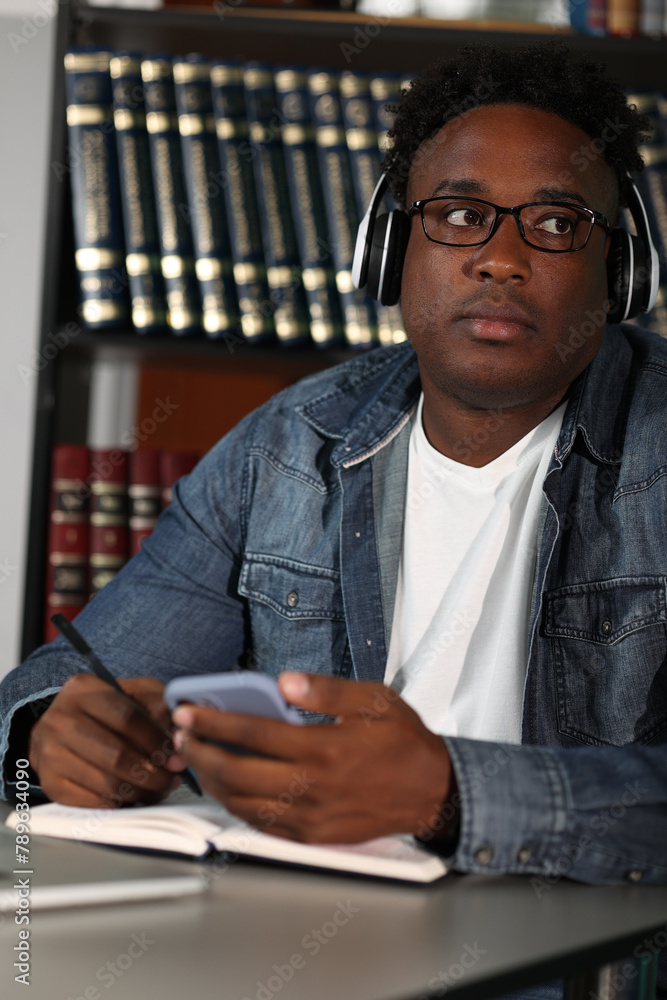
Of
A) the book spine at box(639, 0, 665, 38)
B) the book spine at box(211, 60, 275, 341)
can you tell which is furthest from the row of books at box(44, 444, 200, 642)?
the book spine at box(639, 0, 665, 38)

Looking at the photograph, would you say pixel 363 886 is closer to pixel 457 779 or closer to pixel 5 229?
pixel 457 779

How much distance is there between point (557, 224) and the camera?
1.10m

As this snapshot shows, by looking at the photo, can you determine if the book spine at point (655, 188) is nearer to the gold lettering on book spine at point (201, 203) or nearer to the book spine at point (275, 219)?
the book spine at point (275, 219)

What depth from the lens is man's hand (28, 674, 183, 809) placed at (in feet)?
2.56

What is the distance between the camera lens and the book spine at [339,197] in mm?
1588

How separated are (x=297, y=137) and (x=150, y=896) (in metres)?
1.31

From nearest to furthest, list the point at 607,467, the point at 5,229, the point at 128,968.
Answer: the point at 128,968
the point at 607,467
the point at 5,229

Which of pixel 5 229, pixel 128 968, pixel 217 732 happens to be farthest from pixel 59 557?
pixel 128 968

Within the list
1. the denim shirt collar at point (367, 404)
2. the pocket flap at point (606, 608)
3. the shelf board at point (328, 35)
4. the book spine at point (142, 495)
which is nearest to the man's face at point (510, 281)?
the denim shirt collar at point (367, 404)

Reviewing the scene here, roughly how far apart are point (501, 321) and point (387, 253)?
19cm

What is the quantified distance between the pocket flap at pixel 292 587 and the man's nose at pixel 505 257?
0.39 m

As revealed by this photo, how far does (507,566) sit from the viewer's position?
1113 mm

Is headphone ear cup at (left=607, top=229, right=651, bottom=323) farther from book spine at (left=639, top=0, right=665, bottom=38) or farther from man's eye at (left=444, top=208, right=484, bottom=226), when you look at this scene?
book spine at (left=639, top=0, right=665, bottom=38)

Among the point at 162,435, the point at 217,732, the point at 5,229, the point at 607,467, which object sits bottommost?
the point at 217,732
